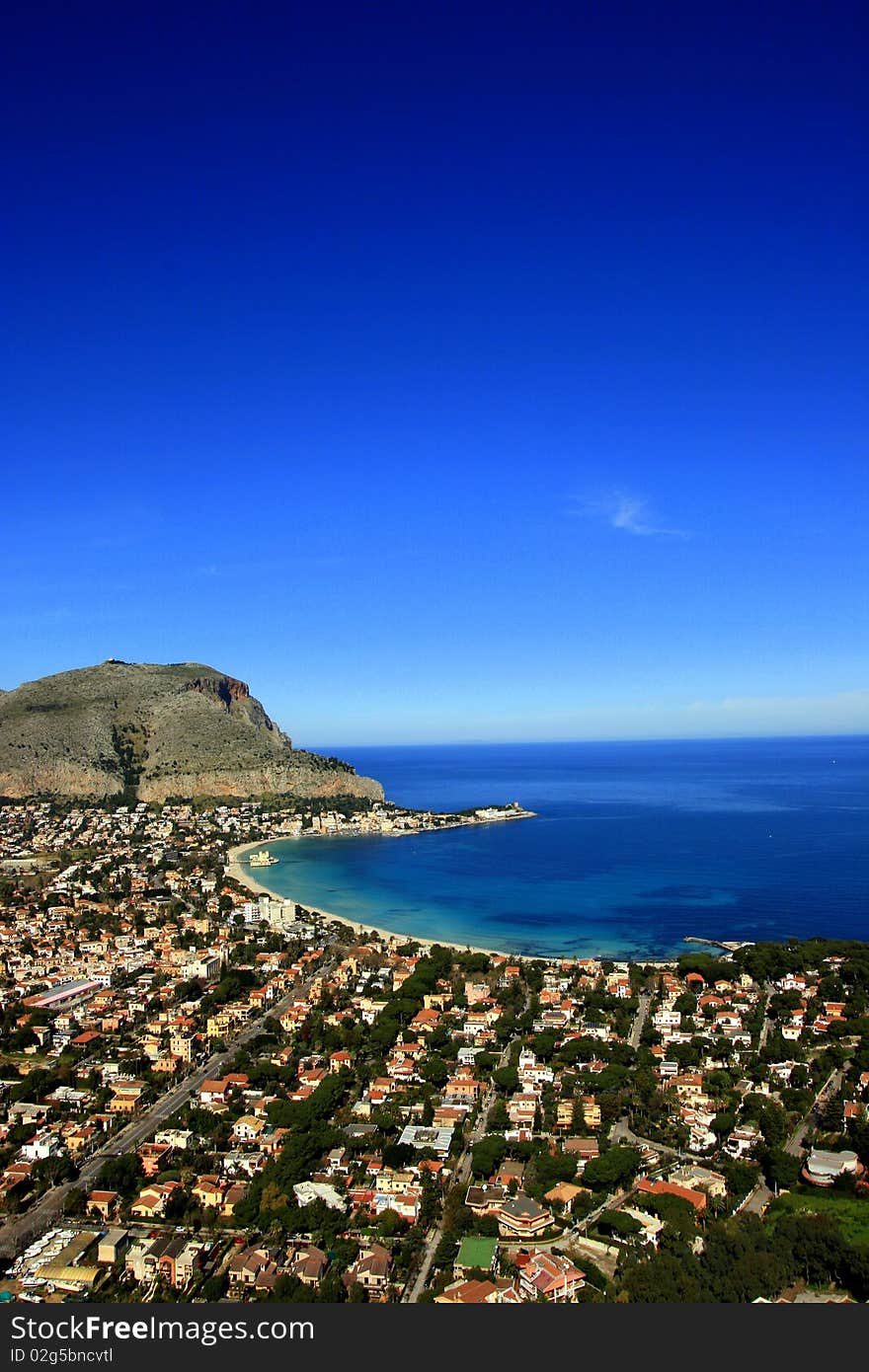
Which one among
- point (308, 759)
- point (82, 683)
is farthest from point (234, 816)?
point (82, 683)

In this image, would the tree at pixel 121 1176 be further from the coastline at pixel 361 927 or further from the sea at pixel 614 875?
the sea at pixel 614 875

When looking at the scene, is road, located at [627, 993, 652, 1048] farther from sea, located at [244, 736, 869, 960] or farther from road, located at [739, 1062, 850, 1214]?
sea, located at [244, 736, 869, 960]

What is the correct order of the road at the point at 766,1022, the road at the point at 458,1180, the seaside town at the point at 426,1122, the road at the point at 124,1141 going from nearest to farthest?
1. the road at the point at 458,1180
2. the seaside town at the point at 426,1122
3. the road at the point at 124,1141
4. the road at the point at 766,1022

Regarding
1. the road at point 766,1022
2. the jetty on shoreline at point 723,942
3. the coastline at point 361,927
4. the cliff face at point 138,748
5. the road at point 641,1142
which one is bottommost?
the jetty on shoreline at point 723,942

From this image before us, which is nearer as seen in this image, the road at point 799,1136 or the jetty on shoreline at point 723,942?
the road at point 799,1136

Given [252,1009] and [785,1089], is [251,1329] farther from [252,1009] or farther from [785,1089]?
[252,1009]

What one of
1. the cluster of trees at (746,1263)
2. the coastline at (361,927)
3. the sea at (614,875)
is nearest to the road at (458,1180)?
the cluster of trees at (746,1263)

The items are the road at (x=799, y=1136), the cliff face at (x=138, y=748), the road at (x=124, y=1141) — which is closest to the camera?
the road at (x=124, y=1141)
